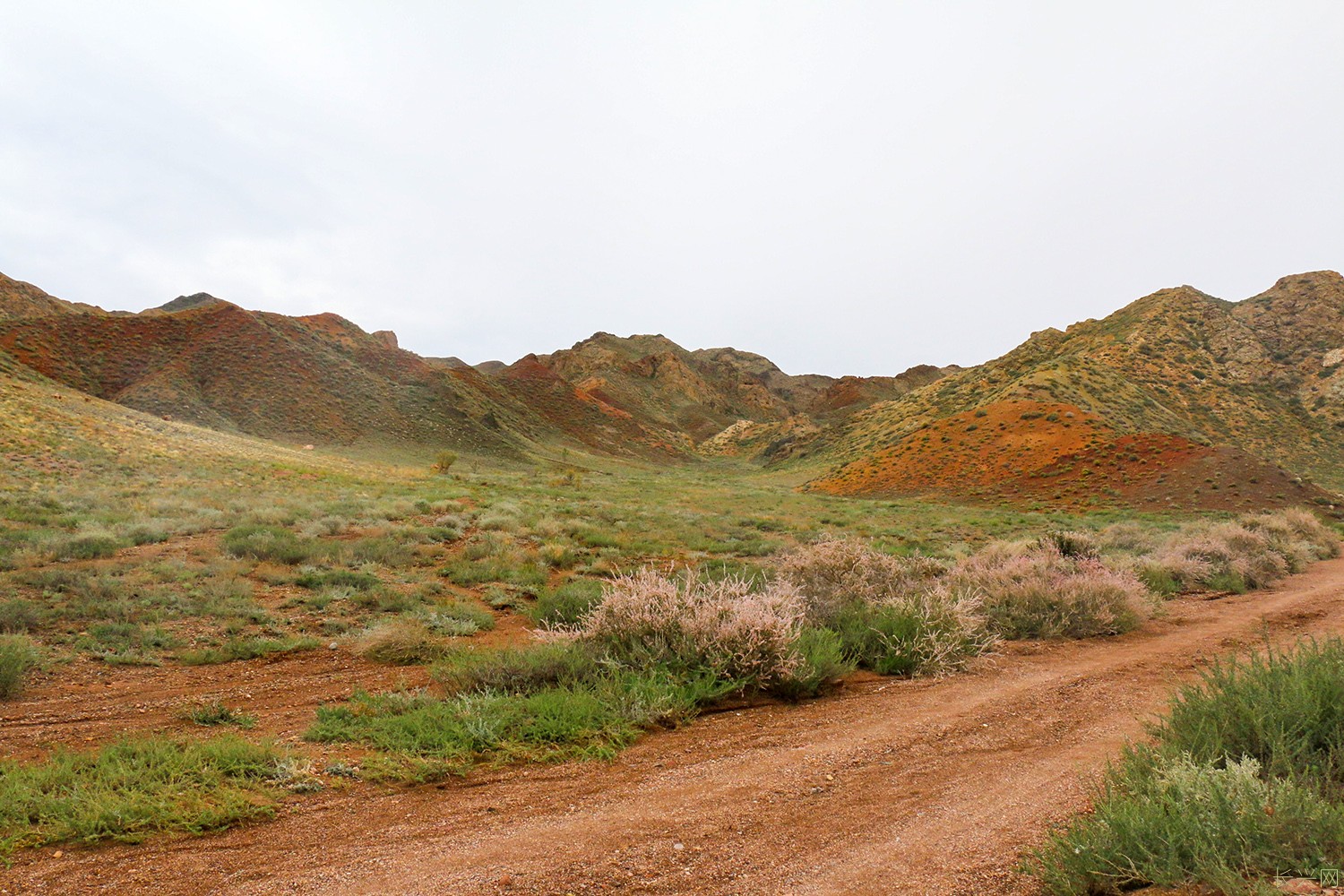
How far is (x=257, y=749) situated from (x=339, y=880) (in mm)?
→ 1803

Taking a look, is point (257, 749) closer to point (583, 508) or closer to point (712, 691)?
point (712, 691)

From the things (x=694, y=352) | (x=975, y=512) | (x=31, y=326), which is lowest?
(x=975, y=512)

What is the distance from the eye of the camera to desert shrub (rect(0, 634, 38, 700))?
5.81 metres

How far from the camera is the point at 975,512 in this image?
29094mm

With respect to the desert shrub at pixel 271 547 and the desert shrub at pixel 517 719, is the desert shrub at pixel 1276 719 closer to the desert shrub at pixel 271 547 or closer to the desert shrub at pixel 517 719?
the desert shrub at pixel 517 719

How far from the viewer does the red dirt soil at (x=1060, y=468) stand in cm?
2933

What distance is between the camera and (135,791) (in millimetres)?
3756

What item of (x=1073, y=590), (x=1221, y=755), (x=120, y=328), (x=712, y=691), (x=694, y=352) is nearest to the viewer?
(x=1221, y=755)

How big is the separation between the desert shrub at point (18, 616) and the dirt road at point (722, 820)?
5781 mm

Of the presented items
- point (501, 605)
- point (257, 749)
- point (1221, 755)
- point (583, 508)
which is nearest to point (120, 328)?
point (583, 508)

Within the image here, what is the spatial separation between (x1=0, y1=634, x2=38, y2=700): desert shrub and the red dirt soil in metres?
35.4

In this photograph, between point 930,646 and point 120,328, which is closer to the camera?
point 930,646

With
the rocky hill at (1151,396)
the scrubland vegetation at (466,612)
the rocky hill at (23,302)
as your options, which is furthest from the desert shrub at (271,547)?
the rocky hill at (23,302)

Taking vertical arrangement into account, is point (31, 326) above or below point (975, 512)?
above
